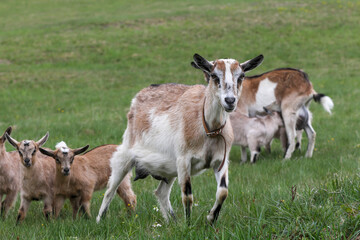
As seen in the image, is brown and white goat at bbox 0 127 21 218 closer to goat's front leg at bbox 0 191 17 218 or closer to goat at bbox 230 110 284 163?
goat's front leg at bbox 0 191 17 218

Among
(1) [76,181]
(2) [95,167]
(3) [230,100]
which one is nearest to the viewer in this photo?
(3) [230,100]

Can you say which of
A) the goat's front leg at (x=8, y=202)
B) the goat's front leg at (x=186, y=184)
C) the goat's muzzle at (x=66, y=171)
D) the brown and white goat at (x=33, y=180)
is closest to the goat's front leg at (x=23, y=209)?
the brown and white goat at (x=33, y=180)

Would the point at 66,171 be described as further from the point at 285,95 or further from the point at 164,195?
the point at 285,95

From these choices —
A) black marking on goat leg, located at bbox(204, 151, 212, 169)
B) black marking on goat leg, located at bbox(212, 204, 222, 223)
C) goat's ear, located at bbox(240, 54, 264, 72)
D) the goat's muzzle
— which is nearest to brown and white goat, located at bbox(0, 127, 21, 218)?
the goat's muzzle

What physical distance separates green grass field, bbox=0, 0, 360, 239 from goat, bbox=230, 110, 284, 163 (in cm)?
48

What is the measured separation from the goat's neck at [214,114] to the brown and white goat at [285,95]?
19.3ft

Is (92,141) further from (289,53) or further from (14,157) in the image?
(289,53)

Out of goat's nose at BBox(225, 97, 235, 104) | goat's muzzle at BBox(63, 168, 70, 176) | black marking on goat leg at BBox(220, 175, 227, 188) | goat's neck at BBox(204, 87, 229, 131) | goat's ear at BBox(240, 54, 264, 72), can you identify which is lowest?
goat's muzzle at BBox(63, 168, 70, 176)

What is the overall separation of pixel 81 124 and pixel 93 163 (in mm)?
5644

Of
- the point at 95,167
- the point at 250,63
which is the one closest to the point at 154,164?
the point at 250,63

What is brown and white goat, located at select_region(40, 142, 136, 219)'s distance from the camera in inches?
294

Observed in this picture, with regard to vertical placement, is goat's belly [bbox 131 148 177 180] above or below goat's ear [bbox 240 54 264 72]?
below

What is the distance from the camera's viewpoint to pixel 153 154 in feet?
21.0

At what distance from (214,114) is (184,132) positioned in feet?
1.40
